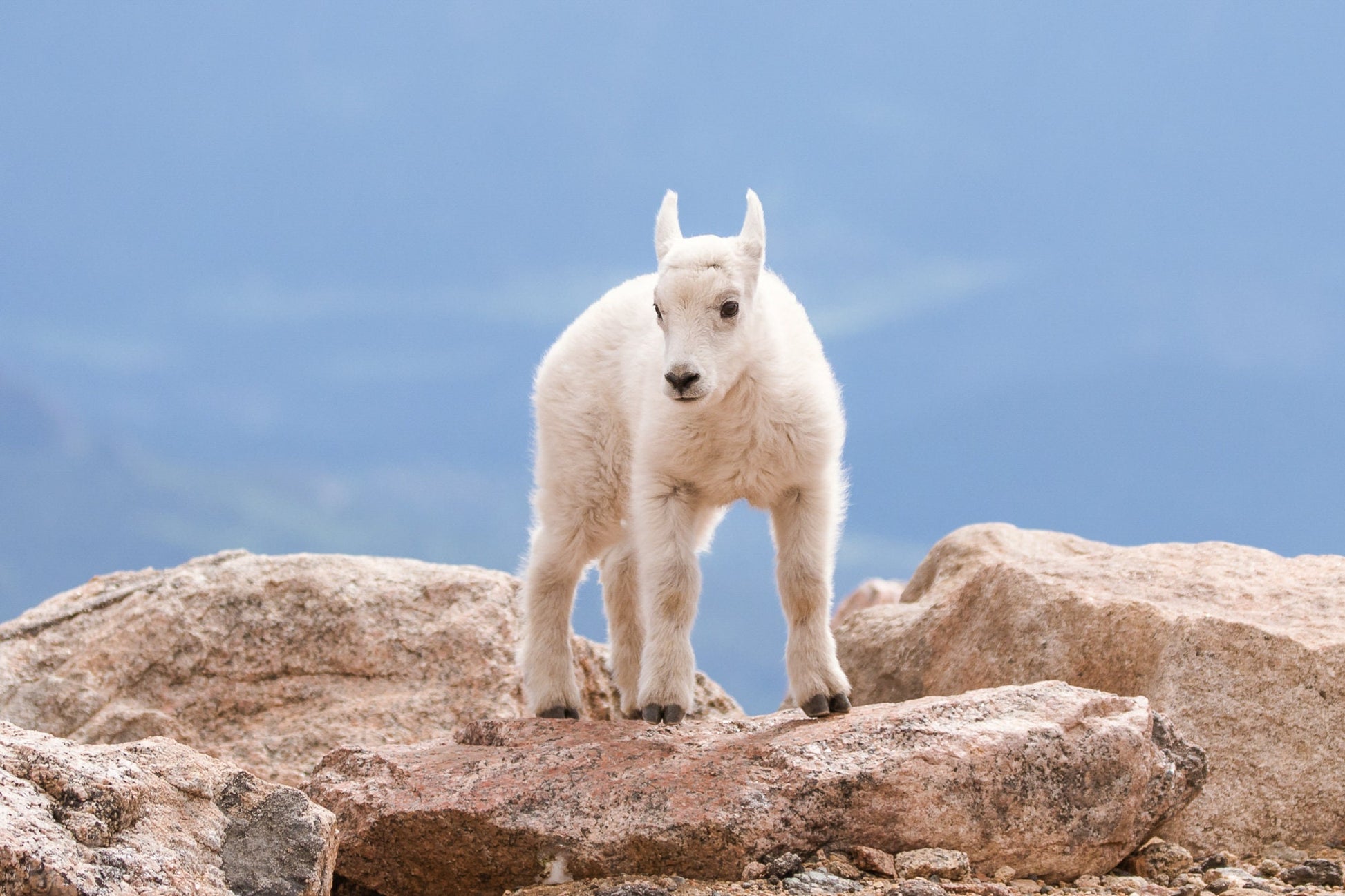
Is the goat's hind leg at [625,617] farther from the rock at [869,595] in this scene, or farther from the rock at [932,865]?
the rock at [869,595]

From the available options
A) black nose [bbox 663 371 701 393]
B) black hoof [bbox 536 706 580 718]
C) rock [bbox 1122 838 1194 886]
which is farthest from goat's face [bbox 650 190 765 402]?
rock [bbox 1122 838 1194 886]

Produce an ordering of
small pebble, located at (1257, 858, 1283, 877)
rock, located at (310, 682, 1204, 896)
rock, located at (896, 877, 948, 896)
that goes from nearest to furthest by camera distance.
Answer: rock, located at (896, 877, 948, 896) → rock, located at (310, 682, 1204, 896) → small pebble, located at (1257, 858, 1283, 877)

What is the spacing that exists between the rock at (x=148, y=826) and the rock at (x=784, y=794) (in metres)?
1.18

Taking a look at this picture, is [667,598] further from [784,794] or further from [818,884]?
[818,884]

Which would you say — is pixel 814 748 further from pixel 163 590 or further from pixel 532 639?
pixel 163 590

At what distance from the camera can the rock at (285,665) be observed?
33.4ft

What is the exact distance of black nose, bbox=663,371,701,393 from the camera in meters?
6.96

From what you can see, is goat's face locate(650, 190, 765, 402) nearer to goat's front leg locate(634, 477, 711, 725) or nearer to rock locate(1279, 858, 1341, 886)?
goat's front leg locate(634, 477, 711, 725)

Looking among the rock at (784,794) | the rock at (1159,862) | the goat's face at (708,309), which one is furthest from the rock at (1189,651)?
the goat's face at (708,309)

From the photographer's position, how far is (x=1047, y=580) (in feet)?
30.2

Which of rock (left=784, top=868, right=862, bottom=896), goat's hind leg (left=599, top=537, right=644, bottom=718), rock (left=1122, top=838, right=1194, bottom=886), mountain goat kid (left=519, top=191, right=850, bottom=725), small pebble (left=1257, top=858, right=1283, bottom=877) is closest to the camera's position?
rock (left=784, top=868, right=862, bottom=896)

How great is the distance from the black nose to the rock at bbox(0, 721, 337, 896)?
9.00 ft

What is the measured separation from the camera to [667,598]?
7.59m

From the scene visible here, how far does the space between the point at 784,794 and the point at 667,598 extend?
1529mm
